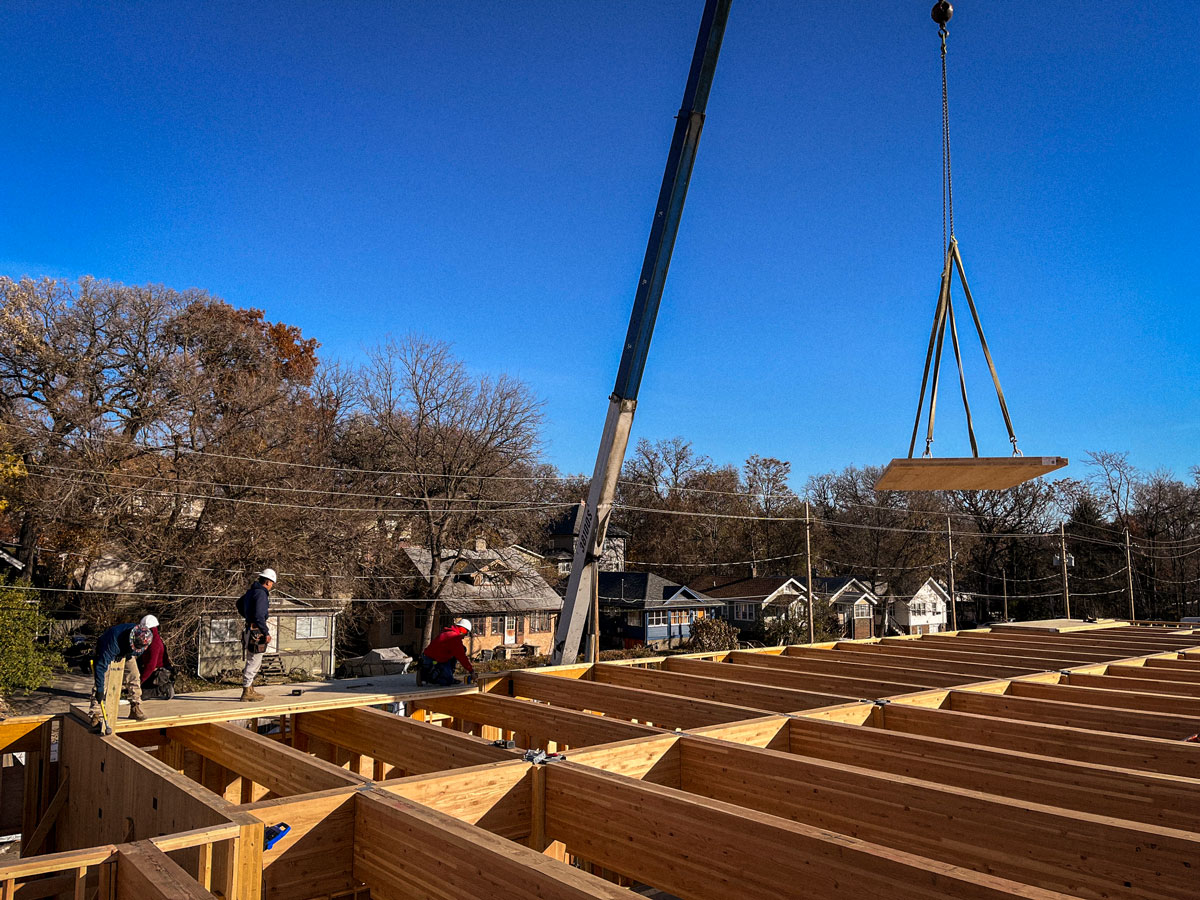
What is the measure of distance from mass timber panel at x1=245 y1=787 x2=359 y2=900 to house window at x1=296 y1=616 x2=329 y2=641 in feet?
81.2

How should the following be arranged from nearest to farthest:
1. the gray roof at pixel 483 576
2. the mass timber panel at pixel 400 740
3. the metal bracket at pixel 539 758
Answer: the metal bracket at pixel 539 758
the mass timber panel at pixel 400 740
the gray roof at pixel 483 576

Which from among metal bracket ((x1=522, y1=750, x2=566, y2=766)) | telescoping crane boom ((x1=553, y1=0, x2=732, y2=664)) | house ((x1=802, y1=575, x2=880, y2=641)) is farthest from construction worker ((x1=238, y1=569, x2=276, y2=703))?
house ((x1=802, y1=575, x2=880, y2=641))

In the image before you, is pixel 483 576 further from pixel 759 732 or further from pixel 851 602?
pixel 759 732

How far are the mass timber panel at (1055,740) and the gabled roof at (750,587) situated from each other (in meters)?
33.8

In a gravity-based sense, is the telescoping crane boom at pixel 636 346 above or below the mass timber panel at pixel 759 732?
above

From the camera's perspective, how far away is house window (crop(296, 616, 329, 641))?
26.5m

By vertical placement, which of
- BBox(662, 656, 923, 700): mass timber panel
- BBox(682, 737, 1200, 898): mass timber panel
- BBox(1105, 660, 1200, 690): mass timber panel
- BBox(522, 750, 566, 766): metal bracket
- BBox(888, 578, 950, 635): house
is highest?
BBox(522, 750, 566, 766): metal bracket

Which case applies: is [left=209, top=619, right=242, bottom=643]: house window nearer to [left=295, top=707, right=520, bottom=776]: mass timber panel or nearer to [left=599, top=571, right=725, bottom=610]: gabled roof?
[left=599, top=571, right=725, bottom=610]: gabled roof

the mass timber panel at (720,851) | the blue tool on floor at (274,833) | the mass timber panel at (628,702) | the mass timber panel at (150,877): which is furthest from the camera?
the mass timber panel at (628,702)

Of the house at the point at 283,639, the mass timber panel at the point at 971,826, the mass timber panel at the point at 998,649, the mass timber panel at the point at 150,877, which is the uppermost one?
the mass timber panel at the point at 150,877

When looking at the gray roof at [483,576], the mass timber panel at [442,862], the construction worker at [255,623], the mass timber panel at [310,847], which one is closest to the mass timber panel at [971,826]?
Answer: the mass timber panel at [442,862]

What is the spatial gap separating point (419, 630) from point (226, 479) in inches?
422

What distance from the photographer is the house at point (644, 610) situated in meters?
37.0

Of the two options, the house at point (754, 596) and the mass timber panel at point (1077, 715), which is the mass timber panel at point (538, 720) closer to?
the mass timber panel at point (1077, 715)
